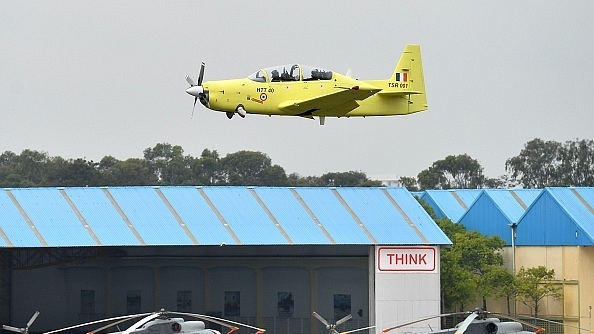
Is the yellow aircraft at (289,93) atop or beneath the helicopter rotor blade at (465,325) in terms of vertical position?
atop

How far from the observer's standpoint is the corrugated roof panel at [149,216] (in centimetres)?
4962

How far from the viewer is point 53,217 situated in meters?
50.0

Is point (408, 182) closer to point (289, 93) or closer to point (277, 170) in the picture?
point (277, 170)

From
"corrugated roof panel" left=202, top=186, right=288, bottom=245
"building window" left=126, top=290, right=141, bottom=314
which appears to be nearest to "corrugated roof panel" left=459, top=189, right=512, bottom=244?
"corrugated roof panel" left=202, top=186, right=288, bottom=245

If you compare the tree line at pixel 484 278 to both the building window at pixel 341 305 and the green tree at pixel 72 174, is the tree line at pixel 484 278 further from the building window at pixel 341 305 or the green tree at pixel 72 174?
the green tree at pixel 72 174

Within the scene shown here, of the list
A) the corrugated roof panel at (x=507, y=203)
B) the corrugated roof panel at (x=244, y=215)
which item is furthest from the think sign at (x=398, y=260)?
the corrugated roof panel at (x=507, y=203)

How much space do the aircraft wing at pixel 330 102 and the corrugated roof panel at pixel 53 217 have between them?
389 inches

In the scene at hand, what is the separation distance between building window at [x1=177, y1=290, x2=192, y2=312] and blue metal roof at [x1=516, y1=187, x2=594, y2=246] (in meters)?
16.1

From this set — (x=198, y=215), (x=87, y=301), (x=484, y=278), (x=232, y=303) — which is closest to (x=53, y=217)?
(x=198, y=215)

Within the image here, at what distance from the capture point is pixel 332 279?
59875mm

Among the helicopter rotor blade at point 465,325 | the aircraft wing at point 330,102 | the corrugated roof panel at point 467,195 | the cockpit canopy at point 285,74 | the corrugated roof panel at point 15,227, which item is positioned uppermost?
the cockpit canopy at point 285,74

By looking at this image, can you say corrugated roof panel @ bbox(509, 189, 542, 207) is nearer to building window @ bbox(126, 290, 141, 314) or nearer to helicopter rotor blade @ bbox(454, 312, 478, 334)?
building window @ bbox(126, 290, 141, 314)

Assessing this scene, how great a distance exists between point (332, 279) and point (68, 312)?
1316 cm

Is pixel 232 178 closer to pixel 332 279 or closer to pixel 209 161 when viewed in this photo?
pixel 209 161
